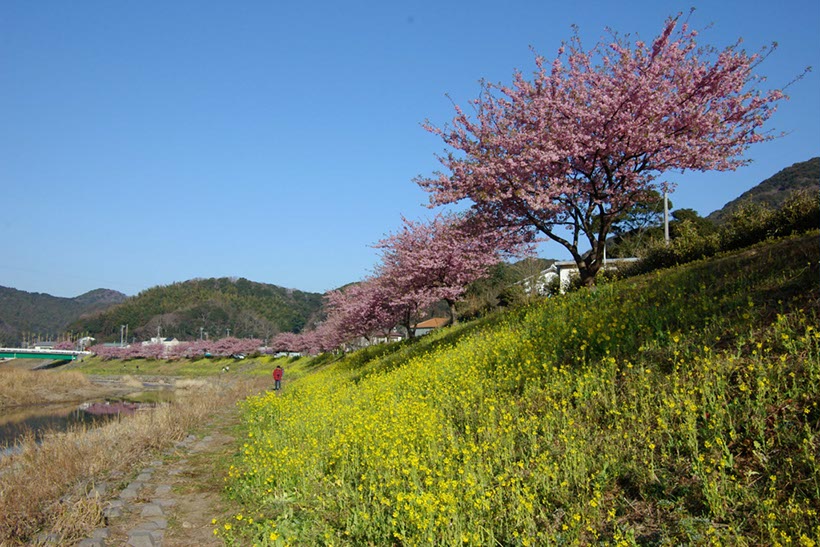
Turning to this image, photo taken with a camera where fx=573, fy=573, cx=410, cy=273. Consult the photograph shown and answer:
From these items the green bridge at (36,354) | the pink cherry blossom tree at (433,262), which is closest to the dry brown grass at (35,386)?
the pink cherry blossom tree at (433,262)

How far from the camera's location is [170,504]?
7820 millimetres

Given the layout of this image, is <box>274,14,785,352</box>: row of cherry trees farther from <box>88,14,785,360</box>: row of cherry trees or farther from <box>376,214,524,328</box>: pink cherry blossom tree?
<box>376,214,524,328</box>: pink cherry blossom tree

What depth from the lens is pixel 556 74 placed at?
1460 centimetres

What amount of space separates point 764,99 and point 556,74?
4.80 metres

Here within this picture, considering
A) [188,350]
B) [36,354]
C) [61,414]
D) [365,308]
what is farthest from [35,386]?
[36,354]

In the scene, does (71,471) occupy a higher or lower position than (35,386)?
higher

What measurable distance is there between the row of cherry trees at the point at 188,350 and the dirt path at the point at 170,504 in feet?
275

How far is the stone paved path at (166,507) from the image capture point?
6.42 meters

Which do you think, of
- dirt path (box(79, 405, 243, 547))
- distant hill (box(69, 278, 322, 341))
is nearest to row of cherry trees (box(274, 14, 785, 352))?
dirt path (box(79, 405, 243, 547))

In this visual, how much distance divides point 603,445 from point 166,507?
230 inches

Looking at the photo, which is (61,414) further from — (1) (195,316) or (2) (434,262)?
(1) (195,316)

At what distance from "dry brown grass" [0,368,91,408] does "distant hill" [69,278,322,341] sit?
85.3 metres

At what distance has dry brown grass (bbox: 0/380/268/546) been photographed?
6633 millimetres

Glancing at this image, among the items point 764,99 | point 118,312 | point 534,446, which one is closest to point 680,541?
point 534,446
